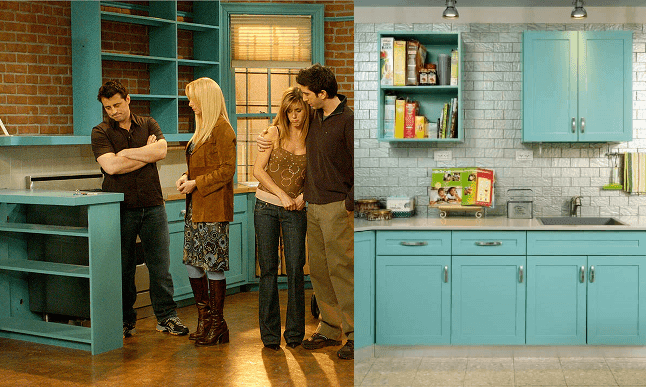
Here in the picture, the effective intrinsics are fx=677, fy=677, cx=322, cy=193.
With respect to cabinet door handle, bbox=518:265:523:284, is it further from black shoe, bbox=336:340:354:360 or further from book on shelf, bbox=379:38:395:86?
black shoe, bbox=336:340:354:360

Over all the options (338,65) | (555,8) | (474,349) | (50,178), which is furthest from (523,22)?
(50,178)

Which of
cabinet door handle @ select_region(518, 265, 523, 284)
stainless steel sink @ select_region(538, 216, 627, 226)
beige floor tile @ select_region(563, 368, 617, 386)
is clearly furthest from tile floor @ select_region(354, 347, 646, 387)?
stainless steel sink @ select_region(538, 216, 627, 226)

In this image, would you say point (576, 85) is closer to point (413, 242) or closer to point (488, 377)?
point (413, 242)

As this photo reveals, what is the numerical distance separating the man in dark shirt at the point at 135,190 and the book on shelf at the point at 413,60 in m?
2.29

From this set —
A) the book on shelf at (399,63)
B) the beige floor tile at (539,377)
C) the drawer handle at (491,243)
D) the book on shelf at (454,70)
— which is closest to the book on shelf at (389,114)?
the book on shelf at (399,63)

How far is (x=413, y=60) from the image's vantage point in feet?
14.9

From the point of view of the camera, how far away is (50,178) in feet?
8.75

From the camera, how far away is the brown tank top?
2594 millimetres

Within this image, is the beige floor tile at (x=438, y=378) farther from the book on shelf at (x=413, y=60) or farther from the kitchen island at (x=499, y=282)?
the book on shelf at (x=413, y=60)

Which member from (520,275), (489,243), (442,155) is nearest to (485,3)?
(442,155)

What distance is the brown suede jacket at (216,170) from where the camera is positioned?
8.61 ft

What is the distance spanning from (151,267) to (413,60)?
2.48 meters

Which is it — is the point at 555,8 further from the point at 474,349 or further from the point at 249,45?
the point at 249,45

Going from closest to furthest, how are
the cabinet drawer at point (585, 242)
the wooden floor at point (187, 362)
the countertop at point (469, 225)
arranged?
the wooden floor at point (187, 362)
the countertop at point (469, 225)
the cabinet drawer at point (585, 242)
